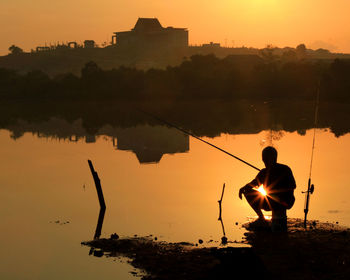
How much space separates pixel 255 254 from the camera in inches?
370

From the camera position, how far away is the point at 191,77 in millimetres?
102250

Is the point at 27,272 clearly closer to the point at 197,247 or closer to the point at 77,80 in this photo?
the point at 197,247

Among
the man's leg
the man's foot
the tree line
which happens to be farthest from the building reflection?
the tree line

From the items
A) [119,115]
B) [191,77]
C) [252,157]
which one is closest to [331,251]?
[252,157]

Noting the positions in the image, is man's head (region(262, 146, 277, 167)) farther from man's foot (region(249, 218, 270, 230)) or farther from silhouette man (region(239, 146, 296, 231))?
man's foot (region(249, 218, 270, 230))

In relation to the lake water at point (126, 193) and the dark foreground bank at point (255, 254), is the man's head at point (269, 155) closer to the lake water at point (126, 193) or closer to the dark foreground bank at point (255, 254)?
the dark foreground bank at point (255, 254)

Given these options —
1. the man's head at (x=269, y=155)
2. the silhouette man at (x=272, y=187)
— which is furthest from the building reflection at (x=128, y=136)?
the man's head at (x=269, y=155)

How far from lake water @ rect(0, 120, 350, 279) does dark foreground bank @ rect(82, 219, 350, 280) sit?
1.78ft

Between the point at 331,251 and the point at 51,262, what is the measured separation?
6.03 metres

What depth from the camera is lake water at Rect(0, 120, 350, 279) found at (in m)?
14.8

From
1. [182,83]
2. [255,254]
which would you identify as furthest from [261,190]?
[182,83]

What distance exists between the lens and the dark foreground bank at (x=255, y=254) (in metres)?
9.28

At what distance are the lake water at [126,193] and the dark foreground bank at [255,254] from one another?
1.78ft

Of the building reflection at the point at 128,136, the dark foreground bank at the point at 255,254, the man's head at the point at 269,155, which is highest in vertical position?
the man's head at the point at 269,155
